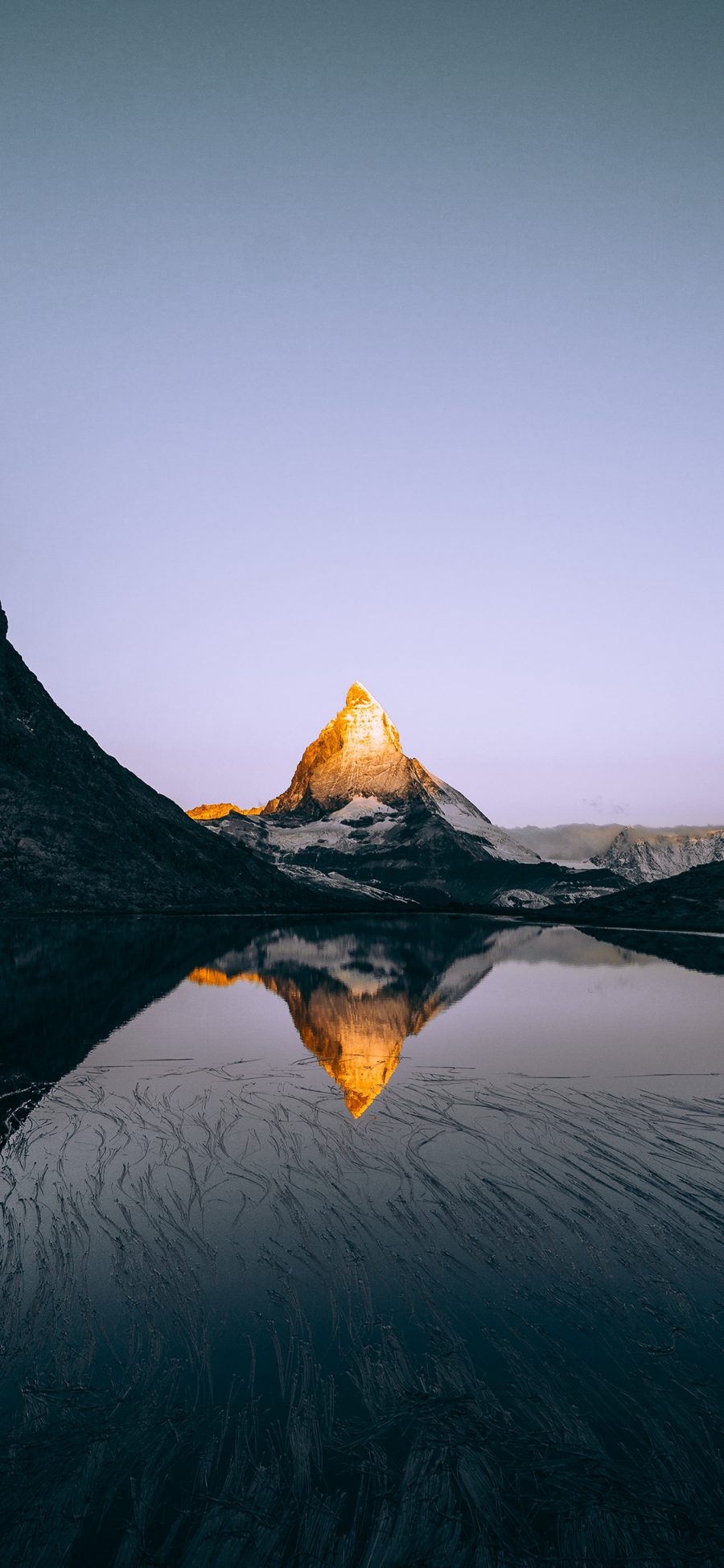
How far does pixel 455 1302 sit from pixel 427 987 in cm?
3829

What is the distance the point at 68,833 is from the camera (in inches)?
6348

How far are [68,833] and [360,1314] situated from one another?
163m

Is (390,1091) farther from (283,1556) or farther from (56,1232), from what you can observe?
(283,1556)

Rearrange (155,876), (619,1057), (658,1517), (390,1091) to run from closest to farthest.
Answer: (658,1517)
(390,1091)
(619,1057)
(155,876)

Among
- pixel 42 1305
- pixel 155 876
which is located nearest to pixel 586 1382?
pixel 42 1305

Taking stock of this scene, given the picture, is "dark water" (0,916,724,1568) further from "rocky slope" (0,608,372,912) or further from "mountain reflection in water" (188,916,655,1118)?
"rocky slope" (0,608,372,912)

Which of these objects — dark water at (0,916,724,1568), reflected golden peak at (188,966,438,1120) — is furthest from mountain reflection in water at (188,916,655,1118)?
dark water at (0,916,724,1568)

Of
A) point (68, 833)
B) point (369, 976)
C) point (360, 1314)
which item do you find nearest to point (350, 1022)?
point (369, 976)

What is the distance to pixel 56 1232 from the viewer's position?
12477 millimetres

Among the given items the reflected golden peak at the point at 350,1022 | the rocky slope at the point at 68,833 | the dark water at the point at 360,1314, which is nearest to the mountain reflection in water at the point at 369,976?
the reflected golden peak at the point at 350,1022

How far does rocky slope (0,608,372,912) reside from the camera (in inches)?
5738

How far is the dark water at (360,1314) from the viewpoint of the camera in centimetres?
671

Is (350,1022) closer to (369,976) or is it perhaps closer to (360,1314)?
(369,976)

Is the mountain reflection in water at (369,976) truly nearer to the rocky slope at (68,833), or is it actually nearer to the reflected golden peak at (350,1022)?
the reflected golden peak at (350,1022)
